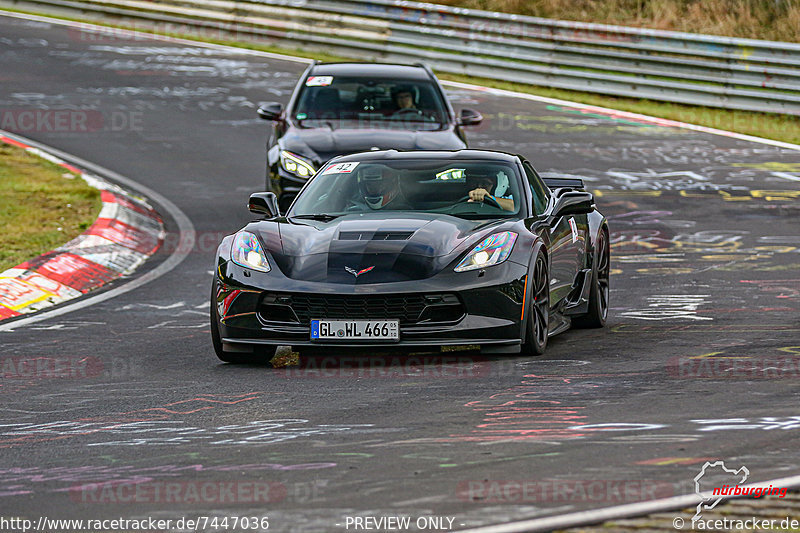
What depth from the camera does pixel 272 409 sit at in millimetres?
7309

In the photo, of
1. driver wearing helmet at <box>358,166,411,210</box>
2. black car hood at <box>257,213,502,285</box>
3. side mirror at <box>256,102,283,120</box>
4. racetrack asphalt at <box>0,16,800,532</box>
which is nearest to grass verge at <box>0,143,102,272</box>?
racetrack asphalt at <box>0,16,800,532</box>

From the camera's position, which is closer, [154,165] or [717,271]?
[717,271]

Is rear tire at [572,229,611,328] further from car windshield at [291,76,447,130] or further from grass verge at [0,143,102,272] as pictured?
grass verge at [0,143,102,272]

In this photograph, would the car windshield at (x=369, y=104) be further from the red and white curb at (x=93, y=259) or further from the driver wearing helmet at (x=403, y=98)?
the red and white curb at (x=93, y=259)

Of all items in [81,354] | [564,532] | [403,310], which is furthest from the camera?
A: [81,354]

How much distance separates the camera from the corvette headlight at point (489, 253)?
28.1 feet

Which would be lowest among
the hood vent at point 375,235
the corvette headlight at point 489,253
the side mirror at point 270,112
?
the side mirror at point 270,112

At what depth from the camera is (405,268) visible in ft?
27.8

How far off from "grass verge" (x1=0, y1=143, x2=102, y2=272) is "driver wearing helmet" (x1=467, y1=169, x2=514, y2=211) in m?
4.71

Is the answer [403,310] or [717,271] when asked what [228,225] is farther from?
[403,310]

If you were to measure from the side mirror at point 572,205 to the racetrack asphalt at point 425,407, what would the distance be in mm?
874

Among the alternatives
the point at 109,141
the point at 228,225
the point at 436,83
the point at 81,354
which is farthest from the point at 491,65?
the point at 81,354

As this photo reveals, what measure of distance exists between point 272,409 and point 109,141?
14778 mm

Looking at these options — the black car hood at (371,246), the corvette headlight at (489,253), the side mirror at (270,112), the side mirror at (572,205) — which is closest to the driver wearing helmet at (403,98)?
the side mirror at (270,112)
